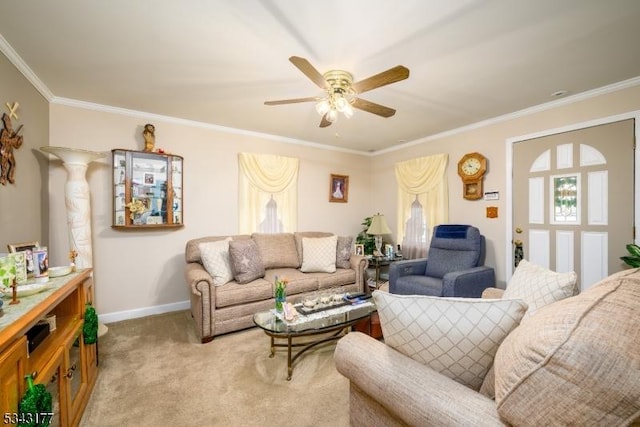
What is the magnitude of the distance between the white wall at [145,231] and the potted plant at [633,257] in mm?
3833

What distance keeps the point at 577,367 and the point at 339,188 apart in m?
4.29

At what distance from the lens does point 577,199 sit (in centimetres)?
283

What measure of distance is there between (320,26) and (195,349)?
276 centimetres

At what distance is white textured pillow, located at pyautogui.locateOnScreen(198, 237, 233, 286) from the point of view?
2.86m

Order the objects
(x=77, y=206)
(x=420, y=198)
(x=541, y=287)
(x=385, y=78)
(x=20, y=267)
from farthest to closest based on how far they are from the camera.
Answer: (x=420, y=198)
(x=77, y=206)
(x=385, y=78)
(x=20, y=267)
(x=541, y=287)

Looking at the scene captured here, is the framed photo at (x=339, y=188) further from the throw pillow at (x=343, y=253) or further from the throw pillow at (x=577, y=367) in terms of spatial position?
the throw pillow at (x=577, y=367)

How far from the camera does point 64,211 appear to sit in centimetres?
289

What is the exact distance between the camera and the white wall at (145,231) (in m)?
2.93

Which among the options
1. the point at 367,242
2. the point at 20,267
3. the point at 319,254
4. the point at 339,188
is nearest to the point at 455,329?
the point at 20,267

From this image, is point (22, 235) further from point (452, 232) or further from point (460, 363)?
point (452, 232)

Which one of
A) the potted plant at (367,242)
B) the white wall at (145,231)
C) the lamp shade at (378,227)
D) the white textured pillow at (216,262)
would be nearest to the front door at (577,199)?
the lamp shade at (378,227)

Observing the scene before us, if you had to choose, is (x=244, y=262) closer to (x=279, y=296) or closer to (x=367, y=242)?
(x=279, y=296)

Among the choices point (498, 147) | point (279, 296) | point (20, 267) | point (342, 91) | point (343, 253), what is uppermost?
point (342, 91)

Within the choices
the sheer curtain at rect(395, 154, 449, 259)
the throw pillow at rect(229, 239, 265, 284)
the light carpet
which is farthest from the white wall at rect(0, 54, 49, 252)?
the sheer curtain at rect(395, 154, 449, 259)
